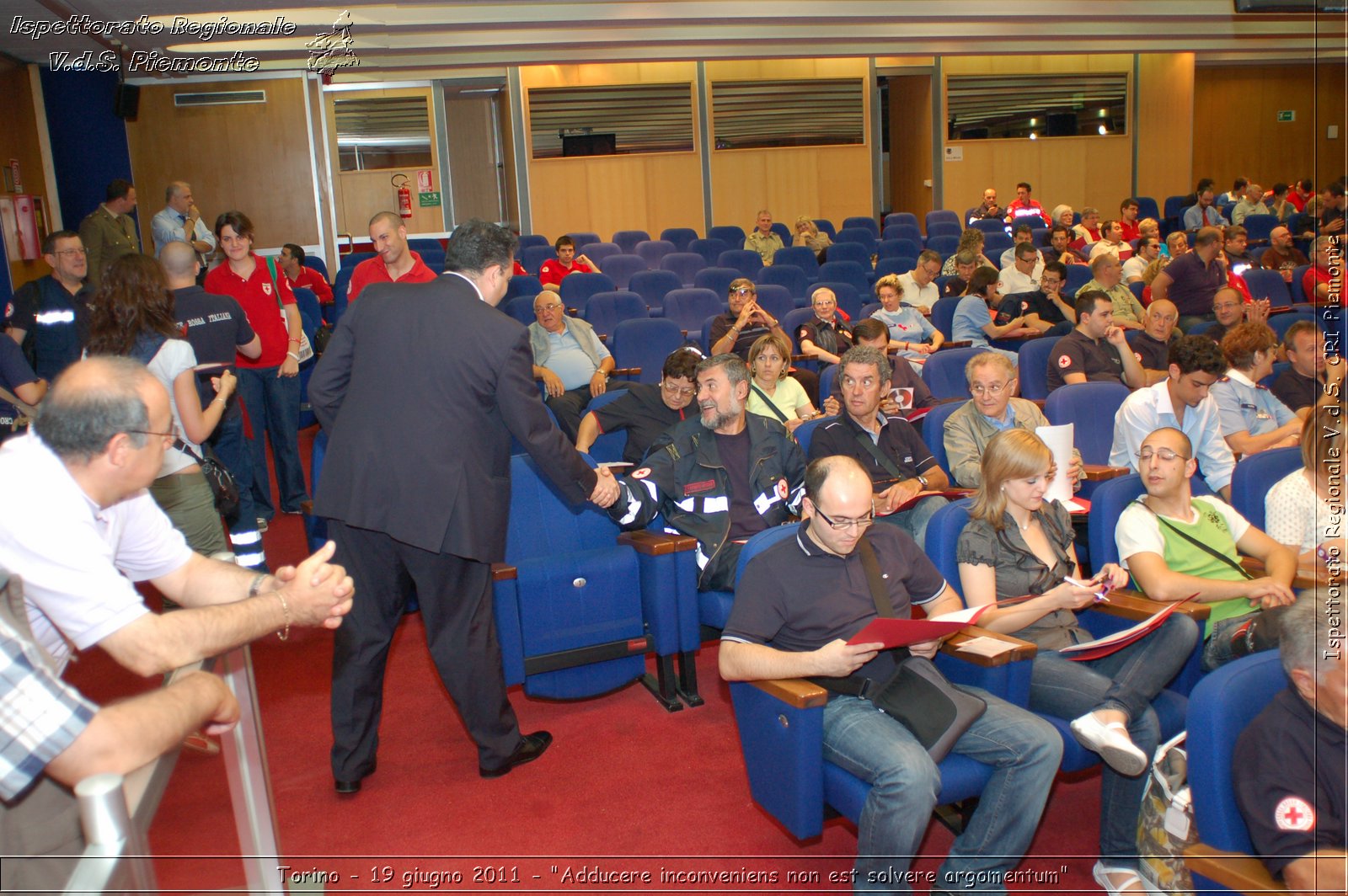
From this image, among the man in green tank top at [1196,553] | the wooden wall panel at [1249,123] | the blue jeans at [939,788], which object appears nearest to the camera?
the blue jeans at [939,788]

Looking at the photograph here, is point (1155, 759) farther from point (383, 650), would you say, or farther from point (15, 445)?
point (15, 445)

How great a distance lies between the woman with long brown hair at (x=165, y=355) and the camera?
3.37 meters

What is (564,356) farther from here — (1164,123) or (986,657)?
(1164,123)

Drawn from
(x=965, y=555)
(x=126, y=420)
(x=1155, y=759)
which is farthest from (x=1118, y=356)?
(x=126, y=420)

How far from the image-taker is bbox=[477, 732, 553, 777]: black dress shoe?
3158 mm

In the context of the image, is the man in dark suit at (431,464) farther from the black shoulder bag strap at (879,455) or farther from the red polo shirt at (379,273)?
the red polo shirt at (379,273)

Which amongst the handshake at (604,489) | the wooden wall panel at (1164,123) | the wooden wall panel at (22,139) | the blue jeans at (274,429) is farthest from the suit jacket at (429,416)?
the wooden wall panel at (1164,123)

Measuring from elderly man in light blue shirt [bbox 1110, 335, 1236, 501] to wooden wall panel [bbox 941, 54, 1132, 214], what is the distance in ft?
40.4

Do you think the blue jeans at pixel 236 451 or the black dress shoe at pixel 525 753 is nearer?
the black dress shoe at pixel 525 753

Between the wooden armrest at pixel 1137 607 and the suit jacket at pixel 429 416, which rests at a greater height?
the suit jacket at pixel 429 416

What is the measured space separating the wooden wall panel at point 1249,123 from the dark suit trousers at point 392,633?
1930 cm

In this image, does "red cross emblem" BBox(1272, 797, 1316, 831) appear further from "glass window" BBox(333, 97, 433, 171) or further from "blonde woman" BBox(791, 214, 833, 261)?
"glass window" BBox(333, 97, 433, 171)

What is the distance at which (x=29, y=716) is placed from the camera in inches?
53.4

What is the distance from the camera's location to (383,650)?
9.98ft
